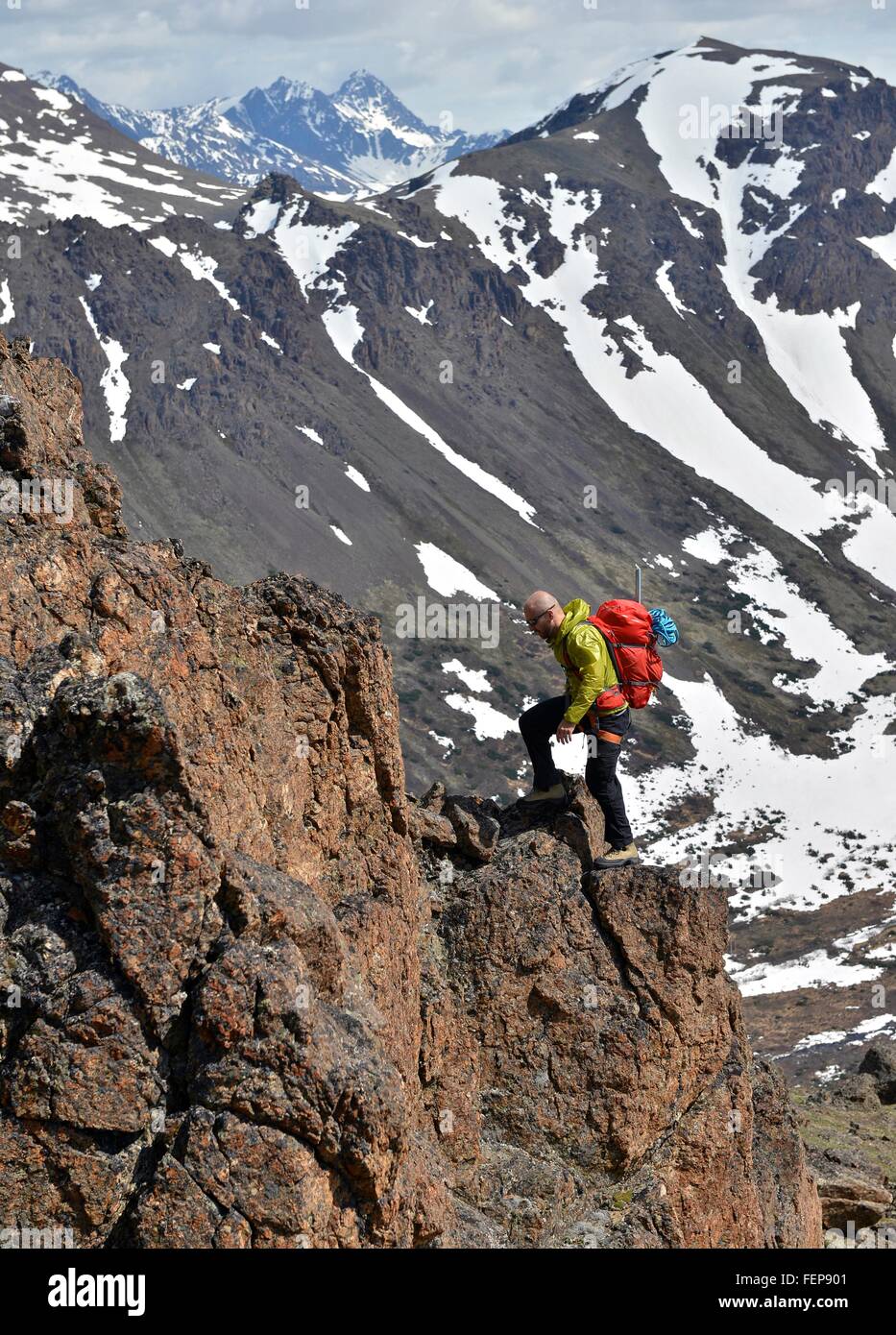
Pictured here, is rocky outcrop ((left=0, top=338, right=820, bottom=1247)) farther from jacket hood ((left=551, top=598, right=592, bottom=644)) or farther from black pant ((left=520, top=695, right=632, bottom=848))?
jacket hood ((left=551, top=598, right=592, bottom=644))

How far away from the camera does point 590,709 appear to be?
55.6 ft

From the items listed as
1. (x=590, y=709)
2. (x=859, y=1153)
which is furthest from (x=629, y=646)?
(x=859, y=1153)

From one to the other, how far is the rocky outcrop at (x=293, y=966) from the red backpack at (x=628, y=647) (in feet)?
6.92

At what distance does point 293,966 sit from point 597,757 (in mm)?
7208

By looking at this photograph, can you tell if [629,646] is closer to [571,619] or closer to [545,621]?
[571,619]

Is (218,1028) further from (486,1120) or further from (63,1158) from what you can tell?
(486,1120)

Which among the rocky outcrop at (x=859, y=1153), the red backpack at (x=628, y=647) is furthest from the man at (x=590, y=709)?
the rocky outcrop at (x=859, y=1153)

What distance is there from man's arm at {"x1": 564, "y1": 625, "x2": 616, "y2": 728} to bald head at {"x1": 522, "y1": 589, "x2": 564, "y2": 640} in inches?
10.6

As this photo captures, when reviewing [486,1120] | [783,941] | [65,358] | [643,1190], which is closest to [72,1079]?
[486,1120]

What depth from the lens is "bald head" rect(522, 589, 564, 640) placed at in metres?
16.6

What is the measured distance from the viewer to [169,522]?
170 metres

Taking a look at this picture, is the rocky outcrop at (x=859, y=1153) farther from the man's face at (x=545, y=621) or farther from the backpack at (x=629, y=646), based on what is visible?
the man's face at (x=545, y=621)

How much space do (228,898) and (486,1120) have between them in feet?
21.6
